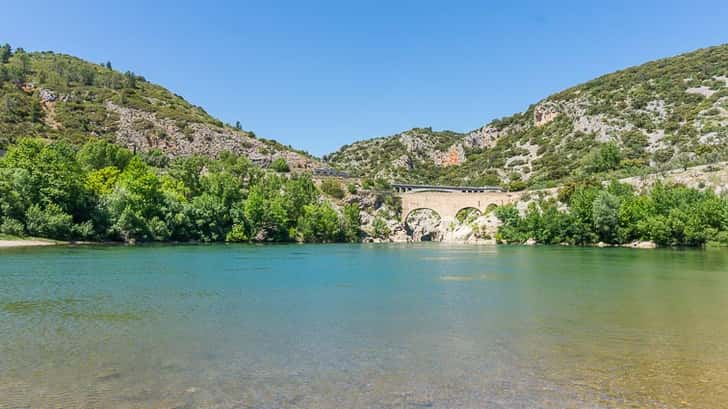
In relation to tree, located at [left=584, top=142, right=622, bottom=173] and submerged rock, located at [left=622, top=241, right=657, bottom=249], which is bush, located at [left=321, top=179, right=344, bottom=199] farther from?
submerged rock, located at [left=622, top=241, right=657, bottom=249]

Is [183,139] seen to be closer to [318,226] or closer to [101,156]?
[101,156]

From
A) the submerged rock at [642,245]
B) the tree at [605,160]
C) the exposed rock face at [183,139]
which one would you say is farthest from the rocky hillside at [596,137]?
the exposed rock face at [183,139]

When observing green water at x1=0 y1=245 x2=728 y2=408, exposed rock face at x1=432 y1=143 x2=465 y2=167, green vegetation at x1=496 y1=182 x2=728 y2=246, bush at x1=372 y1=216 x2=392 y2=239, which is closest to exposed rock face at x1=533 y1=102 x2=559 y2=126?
exposed rock face at x1=432 y1=143 x2=465 y2=167

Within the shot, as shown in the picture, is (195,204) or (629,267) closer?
(629,267)

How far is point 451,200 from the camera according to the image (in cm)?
10706

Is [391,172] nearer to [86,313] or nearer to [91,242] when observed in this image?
[91,242]

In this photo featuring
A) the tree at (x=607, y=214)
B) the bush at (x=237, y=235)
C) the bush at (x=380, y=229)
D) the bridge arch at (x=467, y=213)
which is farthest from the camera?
the bush at (x=380, y=229)

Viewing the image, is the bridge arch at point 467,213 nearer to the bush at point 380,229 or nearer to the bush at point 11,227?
the bush at point 380,229

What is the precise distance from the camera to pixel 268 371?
9828mm

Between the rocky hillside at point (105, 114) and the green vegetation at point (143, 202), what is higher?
the rocky hillside at point (105, 114)

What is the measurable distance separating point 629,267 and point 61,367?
112ft

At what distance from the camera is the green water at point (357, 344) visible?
27.9 feet

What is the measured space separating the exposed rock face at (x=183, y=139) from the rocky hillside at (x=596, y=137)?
129 feet

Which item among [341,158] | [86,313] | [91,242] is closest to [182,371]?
[86,313]
